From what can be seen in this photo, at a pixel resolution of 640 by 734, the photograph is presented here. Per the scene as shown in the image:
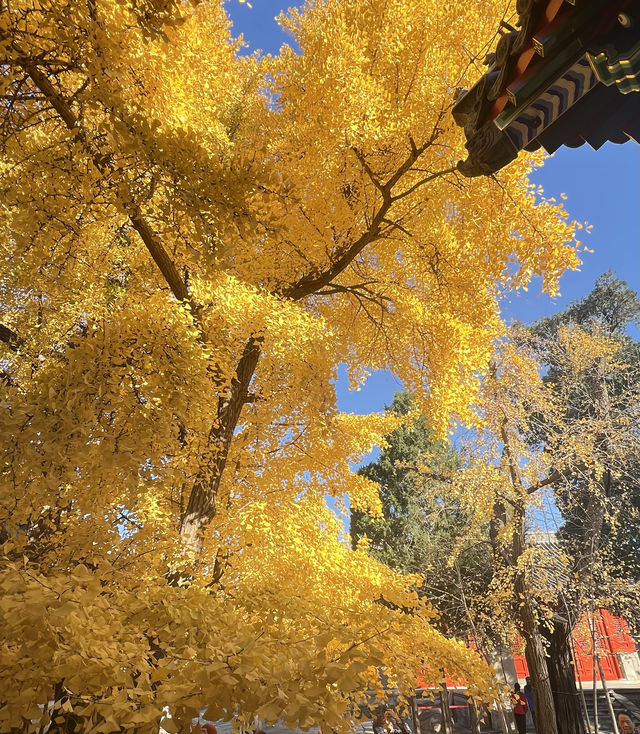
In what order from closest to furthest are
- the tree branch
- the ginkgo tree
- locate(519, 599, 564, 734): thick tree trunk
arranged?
the ginkgo tree
the tree branch
locate(519, 599, 564, 734): thick tree trunk

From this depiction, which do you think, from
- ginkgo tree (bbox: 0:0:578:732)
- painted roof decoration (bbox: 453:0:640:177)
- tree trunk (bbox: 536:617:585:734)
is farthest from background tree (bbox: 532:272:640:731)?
Answer: painted roof decoration (bbox: 453:0:640:177)

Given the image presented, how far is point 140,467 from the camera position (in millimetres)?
3053

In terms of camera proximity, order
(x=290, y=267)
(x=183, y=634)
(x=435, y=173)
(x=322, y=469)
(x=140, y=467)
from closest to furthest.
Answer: (x=183, y=634)
(x=140, y=467)
(x=435, y=173)
(x=290, y=267)
(x=322, y=469)

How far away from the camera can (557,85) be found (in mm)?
2797

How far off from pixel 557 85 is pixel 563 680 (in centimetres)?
1159

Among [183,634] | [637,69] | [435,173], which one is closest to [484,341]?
[435,173]

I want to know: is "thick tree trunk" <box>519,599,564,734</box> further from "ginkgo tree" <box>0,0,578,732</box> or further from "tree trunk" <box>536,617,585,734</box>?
"ginkgo tree" <box>0,0,578,732</box>

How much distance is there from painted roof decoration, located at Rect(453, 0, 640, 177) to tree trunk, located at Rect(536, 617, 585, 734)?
399 inches

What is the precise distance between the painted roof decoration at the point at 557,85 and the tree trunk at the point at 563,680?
10135 millimetres

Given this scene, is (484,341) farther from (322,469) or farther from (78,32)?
(78,32)

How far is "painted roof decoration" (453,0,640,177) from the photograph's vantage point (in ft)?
7.90

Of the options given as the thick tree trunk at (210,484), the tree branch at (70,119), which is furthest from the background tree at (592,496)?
the tree branch at (70,119)

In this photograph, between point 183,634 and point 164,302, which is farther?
point 164,302

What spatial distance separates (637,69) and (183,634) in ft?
12.1
